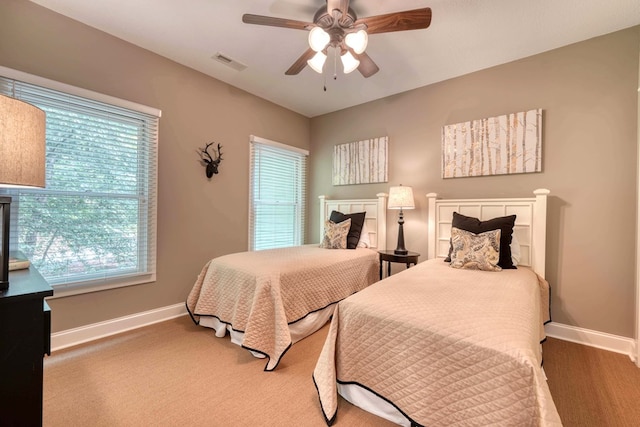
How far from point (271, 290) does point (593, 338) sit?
2889mm

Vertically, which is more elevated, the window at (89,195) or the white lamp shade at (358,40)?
the white lamp shade at (358,40)

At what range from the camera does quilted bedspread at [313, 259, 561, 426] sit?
42.1 inches

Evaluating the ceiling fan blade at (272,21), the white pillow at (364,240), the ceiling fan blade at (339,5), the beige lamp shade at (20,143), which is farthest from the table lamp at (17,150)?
the white pillow at (364,240)

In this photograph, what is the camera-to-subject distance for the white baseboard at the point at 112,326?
2.29m

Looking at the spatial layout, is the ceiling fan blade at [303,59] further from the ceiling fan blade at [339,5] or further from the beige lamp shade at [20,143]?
the beige lamp shade at [20,143]

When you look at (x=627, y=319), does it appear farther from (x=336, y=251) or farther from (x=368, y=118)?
(x=368, y=118)

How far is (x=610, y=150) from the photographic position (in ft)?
7.86

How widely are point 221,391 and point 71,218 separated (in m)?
1.96

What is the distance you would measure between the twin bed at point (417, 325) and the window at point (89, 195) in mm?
810

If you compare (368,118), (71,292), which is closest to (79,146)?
(71,292)

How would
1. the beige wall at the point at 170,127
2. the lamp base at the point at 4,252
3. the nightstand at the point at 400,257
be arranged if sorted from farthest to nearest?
the nightstand at the point at 400,257
the beige wall at the point at 170,127
the lamp base at the point at 4,252

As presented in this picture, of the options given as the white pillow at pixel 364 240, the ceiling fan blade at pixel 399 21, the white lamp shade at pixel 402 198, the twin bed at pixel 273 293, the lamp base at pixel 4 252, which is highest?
the ceiling fan blade at pixel 399 21

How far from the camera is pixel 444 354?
4.06 feet

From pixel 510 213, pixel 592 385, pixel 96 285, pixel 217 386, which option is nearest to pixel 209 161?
pixel 96 285
